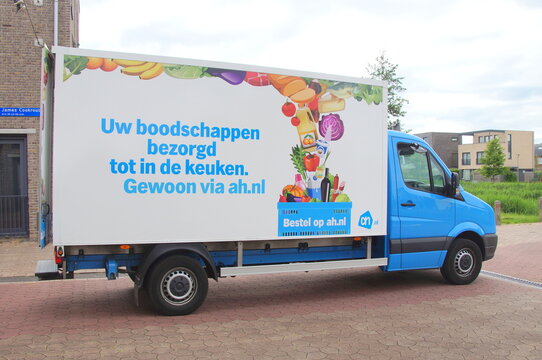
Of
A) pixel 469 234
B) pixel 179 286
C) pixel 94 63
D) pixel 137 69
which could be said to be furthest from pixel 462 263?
pixel 94 63

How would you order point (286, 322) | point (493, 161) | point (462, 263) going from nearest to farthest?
point (286, 322) < point (462, 263) < point (493, 161)

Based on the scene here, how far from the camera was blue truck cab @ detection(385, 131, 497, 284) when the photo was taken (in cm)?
719

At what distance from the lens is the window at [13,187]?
40.2 ft

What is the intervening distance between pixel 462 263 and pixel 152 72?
5.56m

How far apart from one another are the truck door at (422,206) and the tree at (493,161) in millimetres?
55764

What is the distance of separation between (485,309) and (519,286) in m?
1.92

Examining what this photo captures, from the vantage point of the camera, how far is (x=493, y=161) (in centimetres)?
5903

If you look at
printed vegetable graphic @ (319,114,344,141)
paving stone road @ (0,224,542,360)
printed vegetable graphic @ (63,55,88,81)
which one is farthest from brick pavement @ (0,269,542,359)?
printed vegetable graphic @ (63,55,88,81)

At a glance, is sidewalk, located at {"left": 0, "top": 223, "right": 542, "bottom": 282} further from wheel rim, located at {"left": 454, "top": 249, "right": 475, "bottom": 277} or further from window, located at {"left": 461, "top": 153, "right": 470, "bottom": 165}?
window, located at {"left": 461, "top": 153, "right": 470, "bottom": 165}

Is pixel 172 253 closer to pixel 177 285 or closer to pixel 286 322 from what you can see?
pixel 177 285

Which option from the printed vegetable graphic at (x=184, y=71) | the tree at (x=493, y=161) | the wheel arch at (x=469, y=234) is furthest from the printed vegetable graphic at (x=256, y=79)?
the tree at (x=493, y=161)

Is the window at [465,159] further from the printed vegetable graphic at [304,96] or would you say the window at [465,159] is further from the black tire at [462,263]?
the printed vegetable graphic at [304,96]

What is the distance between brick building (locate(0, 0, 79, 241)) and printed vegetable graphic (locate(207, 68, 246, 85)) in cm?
798

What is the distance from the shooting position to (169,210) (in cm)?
582
